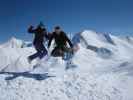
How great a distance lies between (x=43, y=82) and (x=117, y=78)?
372cm

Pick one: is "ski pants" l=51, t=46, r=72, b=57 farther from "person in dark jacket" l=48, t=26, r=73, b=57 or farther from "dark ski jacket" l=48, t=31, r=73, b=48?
"dark ski jacket" l=48, t=31, r=73, b=48

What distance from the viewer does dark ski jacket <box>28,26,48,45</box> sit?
12852mm

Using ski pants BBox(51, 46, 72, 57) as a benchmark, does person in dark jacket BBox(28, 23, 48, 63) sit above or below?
above

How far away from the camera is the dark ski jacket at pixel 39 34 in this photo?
42.2 ft

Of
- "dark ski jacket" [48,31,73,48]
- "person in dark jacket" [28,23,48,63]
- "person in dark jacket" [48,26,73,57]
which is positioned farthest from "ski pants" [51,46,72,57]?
"person in dark jacket" [28,23,48,63]

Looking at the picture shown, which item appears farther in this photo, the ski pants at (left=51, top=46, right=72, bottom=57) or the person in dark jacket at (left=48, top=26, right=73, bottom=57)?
the ski pants at (left=51, top=46, right=72, bottom=57)

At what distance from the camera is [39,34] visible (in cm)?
1290

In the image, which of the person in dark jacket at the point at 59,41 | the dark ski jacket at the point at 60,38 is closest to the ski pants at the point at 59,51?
the person in dark jacket at the point at 59,41

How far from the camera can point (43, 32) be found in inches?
507

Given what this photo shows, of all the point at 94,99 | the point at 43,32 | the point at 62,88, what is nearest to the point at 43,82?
the point at 62,88

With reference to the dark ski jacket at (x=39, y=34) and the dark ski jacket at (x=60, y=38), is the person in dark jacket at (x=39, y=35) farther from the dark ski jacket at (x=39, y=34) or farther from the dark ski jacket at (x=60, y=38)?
the dark ski jacket at (x=60, y=38)

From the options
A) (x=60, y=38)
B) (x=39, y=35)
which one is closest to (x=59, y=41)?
(x=60, y=38)

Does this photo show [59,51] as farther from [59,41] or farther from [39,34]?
[39,34]

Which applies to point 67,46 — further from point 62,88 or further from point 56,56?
point 62,88
